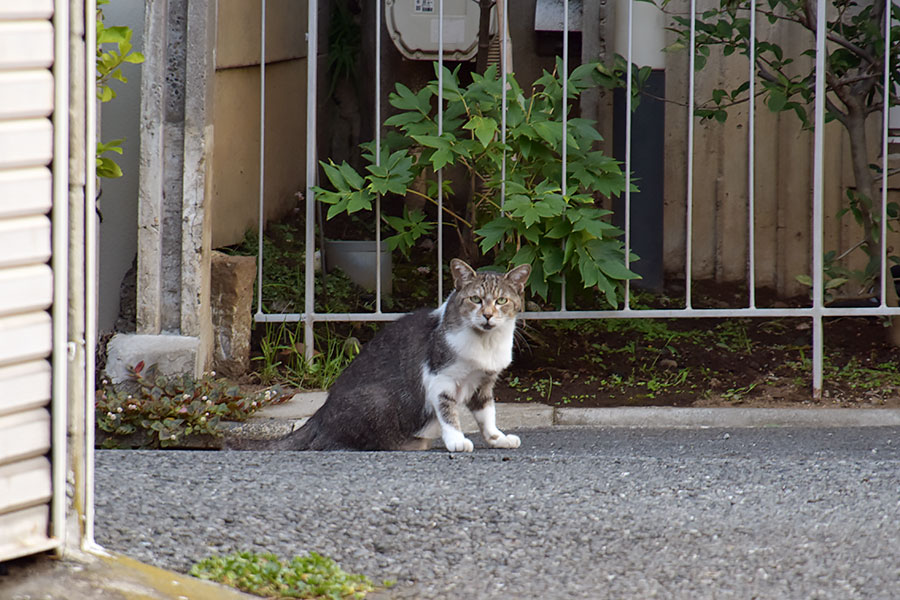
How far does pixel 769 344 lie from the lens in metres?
5.76

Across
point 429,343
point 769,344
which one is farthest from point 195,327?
point 769,344

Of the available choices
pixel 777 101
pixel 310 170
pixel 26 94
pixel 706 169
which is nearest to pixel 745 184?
pixel 706 169

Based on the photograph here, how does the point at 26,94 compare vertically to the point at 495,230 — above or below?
above

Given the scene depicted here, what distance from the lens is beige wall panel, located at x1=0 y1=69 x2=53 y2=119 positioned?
83.8 inches

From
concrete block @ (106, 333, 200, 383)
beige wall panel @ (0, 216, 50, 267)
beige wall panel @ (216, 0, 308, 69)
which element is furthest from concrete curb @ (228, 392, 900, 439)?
beige wall panel @ (0, 216, 50, 267)

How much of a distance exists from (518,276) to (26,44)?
2.67 metres

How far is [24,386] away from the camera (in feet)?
7.17

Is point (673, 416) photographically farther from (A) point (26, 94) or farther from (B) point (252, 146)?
(A) point (26, 94)

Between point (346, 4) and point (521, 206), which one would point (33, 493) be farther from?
point (346, 4)

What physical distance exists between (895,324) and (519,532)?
3.68m

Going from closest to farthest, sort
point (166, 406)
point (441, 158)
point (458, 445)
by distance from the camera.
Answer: point (458, 445) → point (166, 406) → point (441, 158)

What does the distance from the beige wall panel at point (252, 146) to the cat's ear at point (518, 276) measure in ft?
5.96

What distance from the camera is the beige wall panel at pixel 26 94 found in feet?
6.98

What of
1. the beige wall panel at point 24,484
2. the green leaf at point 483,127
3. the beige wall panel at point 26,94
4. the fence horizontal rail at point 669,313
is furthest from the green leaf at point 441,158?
the beige wall panel at point 24,484
